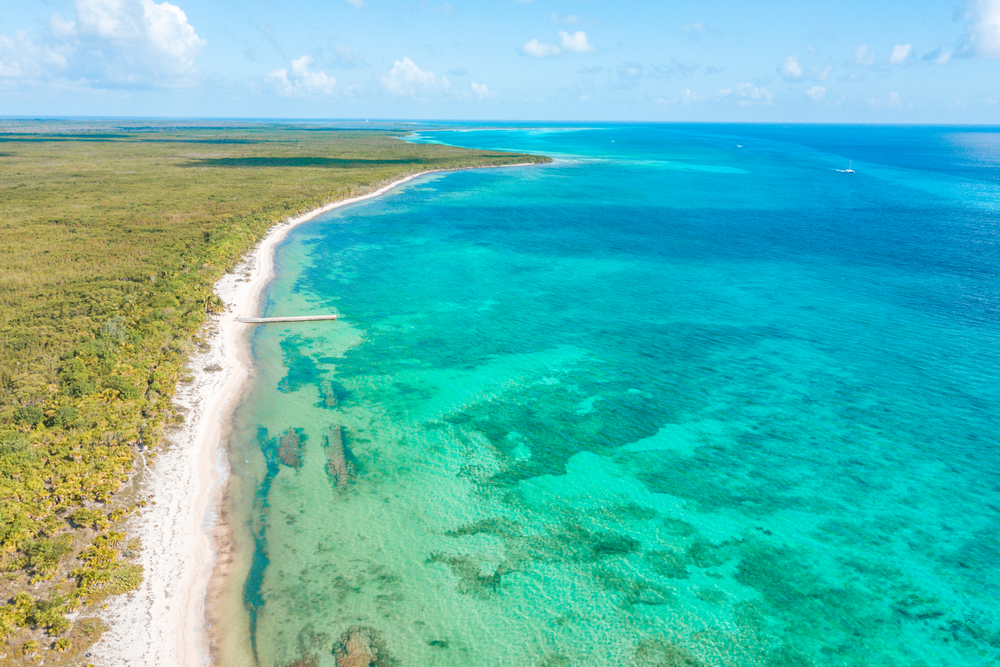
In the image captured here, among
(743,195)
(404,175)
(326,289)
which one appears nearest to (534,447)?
(326,289)

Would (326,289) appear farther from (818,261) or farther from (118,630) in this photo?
(818,261)

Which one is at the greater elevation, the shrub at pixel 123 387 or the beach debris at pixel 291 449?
the shrub at pixel 123 387

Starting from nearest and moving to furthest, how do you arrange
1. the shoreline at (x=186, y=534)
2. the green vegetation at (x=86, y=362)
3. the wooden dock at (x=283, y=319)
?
the shoreline at (x=186, y=534) → the green vegetation at (x=86, y=362) → the wooden dock at (x=283, y=319)

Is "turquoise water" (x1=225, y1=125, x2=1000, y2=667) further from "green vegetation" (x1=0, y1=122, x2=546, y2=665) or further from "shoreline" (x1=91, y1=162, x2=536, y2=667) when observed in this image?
"green vegetation" (x1=0, y1=122, x2=546, y2=665)

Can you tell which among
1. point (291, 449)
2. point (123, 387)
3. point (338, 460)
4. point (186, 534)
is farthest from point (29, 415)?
point (338, 460)

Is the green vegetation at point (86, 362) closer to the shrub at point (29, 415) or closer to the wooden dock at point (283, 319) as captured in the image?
the shrub at point (29, 415)

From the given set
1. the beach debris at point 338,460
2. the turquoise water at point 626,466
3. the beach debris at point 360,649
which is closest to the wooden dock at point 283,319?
the turquoise water at point 626,466
